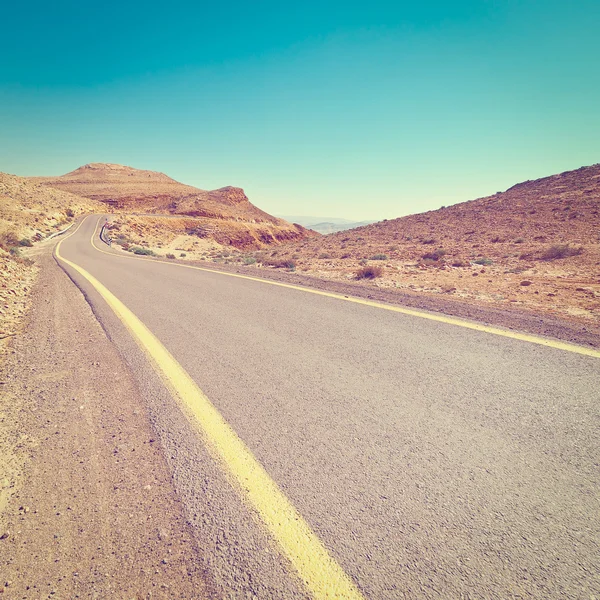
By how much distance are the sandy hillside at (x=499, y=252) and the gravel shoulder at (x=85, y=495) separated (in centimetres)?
720

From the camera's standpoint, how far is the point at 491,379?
2.84m

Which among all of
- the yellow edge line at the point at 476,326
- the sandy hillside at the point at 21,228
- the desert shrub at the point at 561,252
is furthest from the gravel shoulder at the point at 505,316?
the desert shrub at the point at 561,252

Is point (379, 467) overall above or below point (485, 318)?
below

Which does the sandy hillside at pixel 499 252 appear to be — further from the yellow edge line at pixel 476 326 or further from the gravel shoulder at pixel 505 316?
the yellow edge line at pixel 476 326

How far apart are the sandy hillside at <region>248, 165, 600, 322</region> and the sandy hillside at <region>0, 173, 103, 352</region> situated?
845cm

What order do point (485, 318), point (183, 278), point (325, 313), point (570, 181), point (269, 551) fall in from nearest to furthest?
point (269, 551) → point (485, 318) → point (325, 313) → point (183, 278) → point (570, 181)

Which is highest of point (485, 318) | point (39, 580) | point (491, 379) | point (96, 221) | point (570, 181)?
point (570, 181)

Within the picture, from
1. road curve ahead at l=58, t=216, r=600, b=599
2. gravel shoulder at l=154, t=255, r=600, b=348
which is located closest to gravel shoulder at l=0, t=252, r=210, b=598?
road curve ahead at l=58, t=216, r=600, b=599

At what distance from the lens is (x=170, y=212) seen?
2339 inches

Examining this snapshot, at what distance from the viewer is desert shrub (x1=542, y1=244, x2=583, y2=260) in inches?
496

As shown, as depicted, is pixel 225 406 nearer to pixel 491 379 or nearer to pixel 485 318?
pixel 491 379

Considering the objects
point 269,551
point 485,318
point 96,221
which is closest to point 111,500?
point 269,551

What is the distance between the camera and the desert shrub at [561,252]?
12.6m

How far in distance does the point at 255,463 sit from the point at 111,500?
80 centimetres
